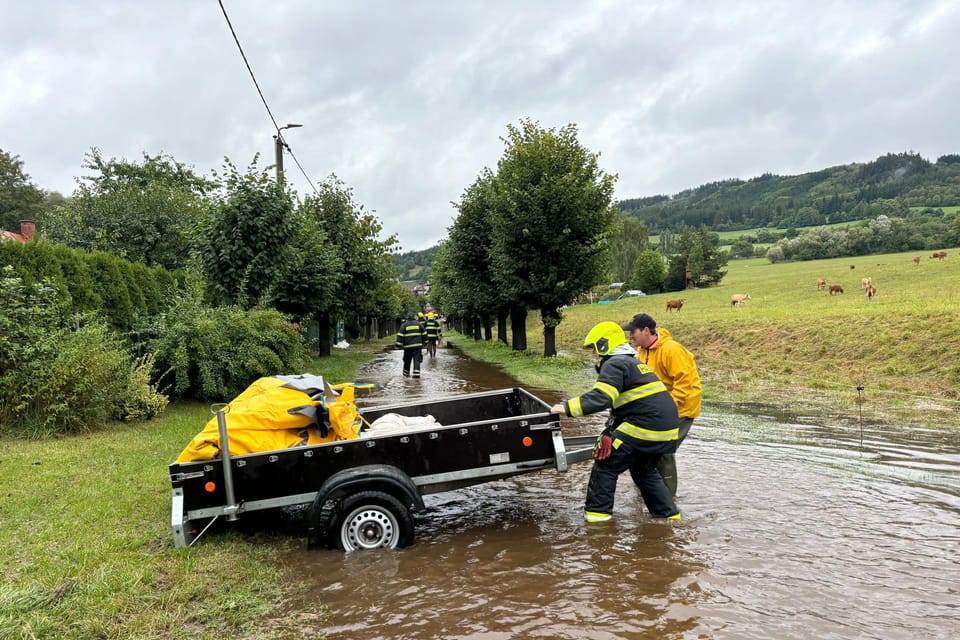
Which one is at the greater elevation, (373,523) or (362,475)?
(362,475)

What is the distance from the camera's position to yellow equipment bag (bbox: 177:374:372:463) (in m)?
4.86

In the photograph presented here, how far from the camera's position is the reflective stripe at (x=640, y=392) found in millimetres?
5234

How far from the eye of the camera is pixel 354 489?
473 centimetres

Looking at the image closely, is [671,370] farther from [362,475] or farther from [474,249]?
[474,249]

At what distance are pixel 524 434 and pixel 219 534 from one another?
280 cm

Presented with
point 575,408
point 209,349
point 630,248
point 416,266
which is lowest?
point 575,408

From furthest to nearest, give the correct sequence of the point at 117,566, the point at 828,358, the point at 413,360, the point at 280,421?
1. the point at 413,360
2. the point at 828,358
3. the point at 280,421
4. the point at 117,566

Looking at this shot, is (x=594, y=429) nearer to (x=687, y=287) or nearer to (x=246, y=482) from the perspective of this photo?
(x=246, y=482)

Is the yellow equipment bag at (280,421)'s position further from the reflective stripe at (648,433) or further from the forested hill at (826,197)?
the forested hill at (826,197)

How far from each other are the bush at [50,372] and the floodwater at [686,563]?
6042 mm

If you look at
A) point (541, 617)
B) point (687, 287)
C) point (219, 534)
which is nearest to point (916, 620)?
point (541, 617)

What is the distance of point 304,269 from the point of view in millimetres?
20547

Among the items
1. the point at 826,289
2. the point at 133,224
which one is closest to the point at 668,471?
the point at 133,224

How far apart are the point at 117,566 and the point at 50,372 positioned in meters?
5.58
